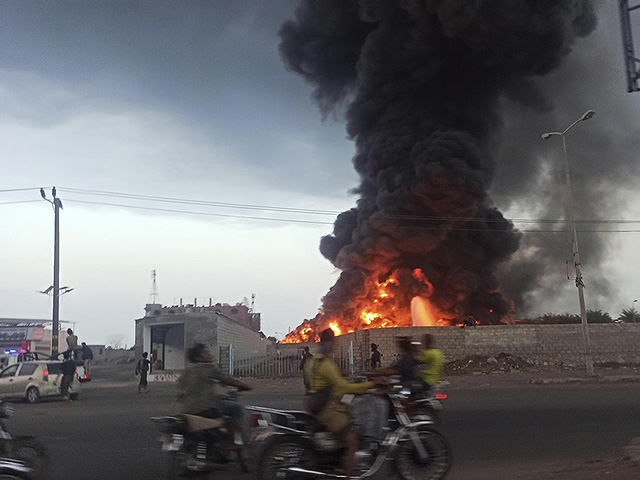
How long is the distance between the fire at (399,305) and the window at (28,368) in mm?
20161

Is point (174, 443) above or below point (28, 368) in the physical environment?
below

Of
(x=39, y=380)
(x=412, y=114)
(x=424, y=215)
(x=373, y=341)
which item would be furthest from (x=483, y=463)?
(x=412, y=114)

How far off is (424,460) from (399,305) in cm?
2987

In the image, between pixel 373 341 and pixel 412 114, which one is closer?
pixel 373 341

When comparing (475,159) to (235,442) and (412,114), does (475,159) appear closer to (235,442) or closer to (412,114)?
(412,114)

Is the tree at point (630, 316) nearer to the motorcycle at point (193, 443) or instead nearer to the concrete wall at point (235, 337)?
the concrete wall at point (235, 337)

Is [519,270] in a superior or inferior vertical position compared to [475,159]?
inferior

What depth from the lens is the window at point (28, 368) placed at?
62.5 feet

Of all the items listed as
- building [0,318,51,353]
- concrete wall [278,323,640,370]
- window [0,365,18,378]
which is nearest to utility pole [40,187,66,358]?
window [0,365,18,378]

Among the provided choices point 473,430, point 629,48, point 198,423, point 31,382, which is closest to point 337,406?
point 198,423

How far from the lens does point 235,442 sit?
662cm

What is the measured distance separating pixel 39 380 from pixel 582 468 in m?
16.9

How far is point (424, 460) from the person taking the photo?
639 cm

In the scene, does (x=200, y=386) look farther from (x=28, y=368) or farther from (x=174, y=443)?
(x=28, y=368)
